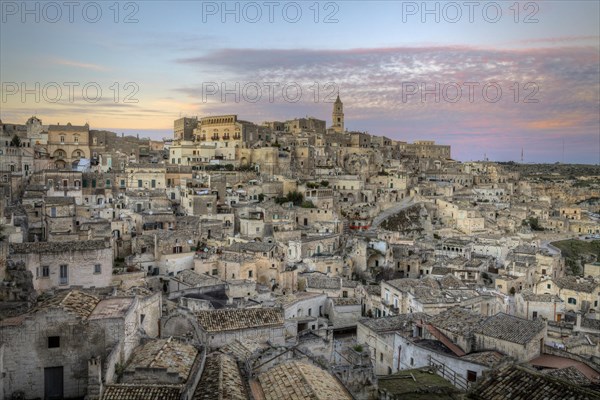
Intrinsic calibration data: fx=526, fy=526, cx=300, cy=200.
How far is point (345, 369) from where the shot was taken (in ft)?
36.9

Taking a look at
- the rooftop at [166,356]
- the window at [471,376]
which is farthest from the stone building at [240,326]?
the window at [471,376]

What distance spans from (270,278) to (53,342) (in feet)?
53.8

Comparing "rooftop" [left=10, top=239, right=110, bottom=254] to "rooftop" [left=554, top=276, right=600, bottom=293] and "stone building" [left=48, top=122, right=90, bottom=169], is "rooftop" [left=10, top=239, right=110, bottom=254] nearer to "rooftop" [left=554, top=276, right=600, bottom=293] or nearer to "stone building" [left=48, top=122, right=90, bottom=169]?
"rooftop" [left=554, top=276, right=600, bottom=293]

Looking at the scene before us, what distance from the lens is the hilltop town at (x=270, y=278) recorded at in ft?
35.6

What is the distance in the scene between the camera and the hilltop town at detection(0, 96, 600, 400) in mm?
10859

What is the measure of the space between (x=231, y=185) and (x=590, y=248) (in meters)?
33.5

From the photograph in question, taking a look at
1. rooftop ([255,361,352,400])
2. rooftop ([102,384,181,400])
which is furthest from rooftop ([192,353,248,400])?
rooftop ([255,361,352,400])

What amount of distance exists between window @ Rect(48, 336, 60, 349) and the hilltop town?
2cm

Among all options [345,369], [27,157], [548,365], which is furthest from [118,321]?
[27,157]

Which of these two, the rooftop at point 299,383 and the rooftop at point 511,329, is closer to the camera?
the rooftop at point 299,383

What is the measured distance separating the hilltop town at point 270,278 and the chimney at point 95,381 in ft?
0.12

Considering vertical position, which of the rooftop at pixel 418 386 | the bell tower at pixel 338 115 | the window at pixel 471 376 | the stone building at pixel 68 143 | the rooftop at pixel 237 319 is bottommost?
the window at pixel 471 376

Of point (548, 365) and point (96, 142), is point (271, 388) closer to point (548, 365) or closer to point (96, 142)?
point (548, 365)

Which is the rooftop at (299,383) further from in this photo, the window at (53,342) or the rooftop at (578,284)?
the rooftop at (578,284)
